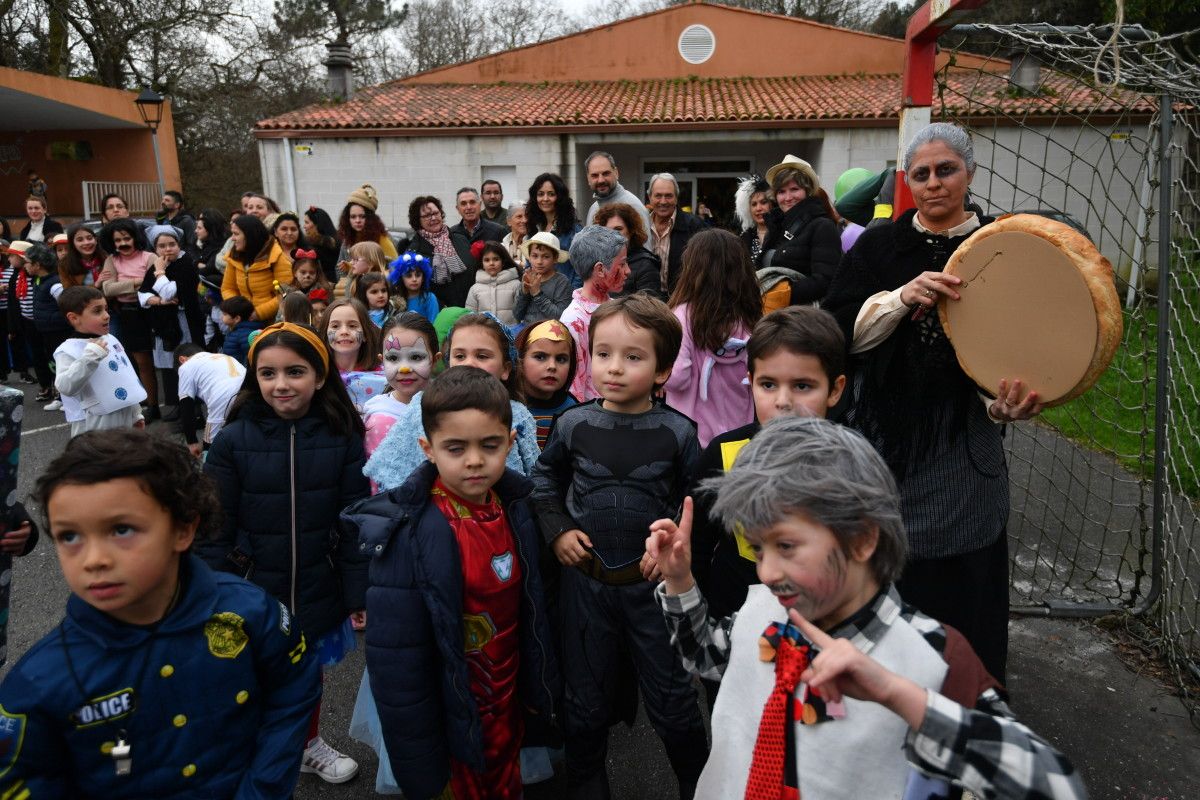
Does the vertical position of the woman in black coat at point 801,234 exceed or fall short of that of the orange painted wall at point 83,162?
it falls short

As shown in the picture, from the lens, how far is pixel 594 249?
11.8 ft

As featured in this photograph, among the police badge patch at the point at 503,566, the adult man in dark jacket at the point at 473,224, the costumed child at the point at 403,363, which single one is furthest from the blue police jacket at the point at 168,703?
the adult man in dark jacket at the point at 473,224

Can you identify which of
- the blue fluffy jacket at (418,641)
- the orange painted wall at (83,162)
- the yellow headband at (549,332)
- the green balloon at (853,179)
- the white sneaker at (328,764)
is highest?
the orange painted wall at (83,162)

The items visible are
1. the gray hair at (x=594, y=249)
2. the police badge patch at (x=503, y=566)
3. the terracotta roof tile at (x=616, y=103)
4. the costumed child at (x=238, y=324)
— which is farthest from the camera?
the terracotta roof tile at (x=616, y=103)

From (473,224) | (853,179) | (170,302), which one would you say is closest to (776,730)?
(853,179)

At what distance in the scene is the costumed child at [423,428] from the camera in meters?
2.45

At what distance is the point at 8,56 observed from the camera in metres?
20.8

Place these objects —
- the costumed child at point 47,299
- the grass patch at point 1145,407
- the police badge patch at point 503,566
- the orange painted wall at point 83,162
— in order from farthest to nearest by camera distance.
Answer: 1. the orange painted wall at point 83,162
2. the costumed child at point 47,299
3. the grass patch at point 1145,407
4. the police badge patch at point 503,566

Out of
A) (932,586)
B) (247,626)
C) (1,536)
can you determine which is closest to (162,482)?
(247,626)

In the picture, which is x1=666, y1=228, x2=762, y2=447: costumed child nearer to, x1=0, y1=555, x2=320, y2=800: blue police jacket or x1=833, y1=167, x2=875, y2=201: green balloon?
x1=0, y1=555, x2=320, y2=800: blue police jacket

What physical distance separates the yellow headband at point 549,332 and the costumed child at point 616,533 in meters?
0.48

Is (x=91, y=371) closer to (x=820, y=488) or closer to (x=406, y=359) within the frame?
(x=406, y=359)

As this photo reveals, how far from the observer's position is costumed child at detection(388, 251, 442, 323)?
521 cm

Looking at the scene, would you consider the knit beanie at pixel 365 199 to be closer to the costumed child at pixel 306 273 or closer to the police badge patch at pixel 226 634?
the costumed child at pixel 306 273
